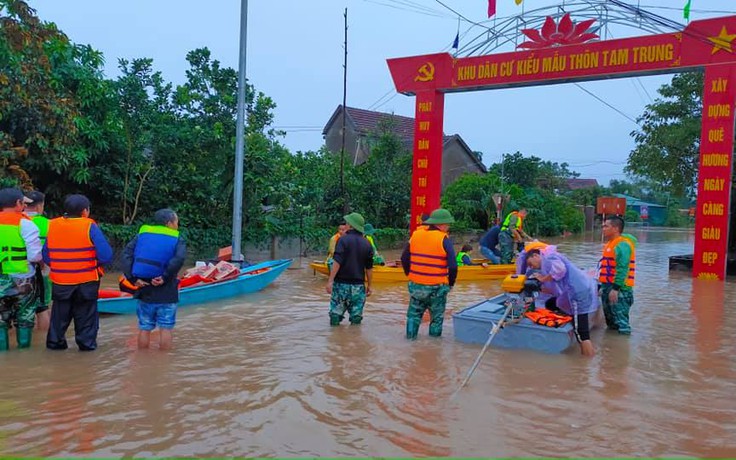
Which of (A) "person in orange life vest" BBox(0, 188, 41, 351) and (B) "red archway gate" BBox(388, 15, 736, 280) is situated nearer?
(A) "person in orange life vest" BBox(0, 188, 41, 351)

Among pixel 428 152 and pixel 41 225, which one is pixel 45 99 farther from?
pixel 428 152

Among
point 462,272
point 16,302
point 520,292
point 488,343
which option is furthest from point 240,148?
point 488,343

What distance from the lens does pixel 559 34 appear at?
1450cm

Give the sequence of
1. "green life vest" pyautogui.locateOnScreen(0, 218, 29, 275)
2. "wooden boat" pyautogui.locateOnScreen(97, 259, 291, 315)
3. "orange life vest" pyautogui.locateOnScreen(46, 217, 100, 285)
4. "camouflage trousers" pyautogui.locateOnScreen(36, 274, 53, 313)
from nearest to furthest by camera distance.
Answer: "orange life vest" pyautogui.locateOnScreen(46, 217, 100, 285)
"green life vest" pyautogui.locateOnScreen(0, 218, 29, 275)
"camouflage trousers" pyautogui.locateOnScreen(36, 274, 53, 313)
"wooden boat" pyautogui.locateOnScreen(97, 259, 291, 315)

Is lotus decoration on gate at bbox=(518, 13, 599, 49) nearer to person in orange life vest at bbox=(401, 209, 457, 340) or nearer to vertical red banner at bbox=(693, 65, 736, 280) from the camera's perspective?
vertical red banner at bbox=(693, 65, 736, 280)

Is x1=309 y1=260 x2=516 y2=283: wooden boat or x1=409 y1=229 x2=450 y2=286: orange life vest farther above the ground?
x1=409 y1=229 x2=450 y2=286: orange life vest

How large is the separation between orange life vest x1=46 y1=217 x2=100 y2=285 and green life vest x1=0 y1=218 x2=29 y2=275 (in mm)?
398

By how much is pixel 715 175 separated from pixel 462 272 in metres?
6.22

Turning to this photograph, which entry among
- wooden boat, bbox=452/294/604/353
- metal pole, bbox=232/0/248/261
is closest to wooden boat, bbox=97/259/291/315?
metal pole, bbox=232/0/248/261

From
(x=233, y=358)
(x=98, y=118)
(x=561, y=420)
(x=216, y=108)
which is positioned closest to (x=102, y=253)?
(x=233, y=358)

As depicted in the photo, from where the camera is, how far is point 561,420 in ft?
15.0

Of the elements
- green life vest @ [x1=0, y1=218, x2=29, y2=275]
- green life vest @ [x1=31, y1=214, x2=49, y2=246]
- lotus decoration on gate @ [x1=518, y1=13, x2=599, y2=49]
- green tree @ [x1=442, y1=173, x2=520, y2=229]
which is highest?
lotus decoration on gate @ [x1=518, y1=13, x2=599, y2=49]

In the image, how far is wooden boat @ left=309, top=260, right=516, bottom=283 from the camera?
12.4 meters

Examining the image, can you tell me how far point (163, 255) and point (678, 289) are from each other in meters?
10.9
